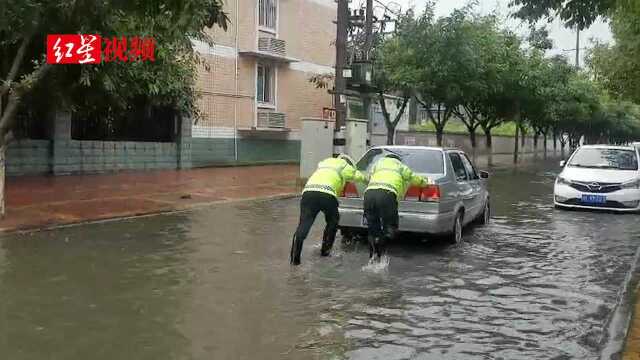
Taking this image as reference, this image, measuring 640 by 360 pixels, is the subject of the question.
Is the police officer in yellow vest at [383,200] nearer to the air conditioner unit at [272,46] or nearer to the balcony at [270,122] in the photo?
the balcony at [270,122]

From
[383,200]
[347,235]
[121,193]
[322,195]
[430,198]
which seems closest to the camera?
[322,195]

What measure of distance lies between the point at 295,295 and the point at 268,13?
23998 mm

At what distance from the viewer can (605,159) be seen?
15.1 m

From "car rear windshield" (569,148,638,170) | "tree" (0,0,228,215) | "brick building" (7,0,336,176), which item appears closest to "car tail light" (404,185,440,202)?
"tree" (0,0,228,215)

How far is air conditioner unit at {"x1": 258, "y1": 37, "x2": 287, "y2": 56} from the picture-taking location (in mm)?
28703

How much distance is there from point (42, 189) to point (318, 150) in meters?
7.19

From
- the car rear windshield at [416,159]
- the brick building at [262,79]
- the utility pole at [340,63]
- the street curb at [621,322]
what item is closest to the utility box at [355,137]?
the utility pole at [340,63]

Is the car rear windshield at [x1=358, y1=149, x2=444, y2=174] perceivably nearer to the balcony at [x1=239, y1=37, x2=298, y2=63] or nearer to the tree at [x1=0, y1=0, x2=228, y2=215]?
the tree at [x1=0, y1=0, x2=228, y2=215]

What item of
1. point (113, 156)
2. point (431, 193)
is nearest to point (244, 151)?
point (113, 156)

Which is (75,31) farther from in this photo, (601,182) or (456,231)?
(601,182)

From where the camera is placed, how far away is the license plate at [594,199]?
14.1 meters

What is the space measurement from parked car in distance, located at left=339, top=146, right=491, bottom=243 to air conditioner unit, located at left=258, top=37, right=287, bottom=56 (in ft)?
61.0

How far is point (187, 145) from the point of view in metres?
24.6

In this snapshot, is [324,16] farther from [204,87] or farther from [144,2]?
[144,2]
